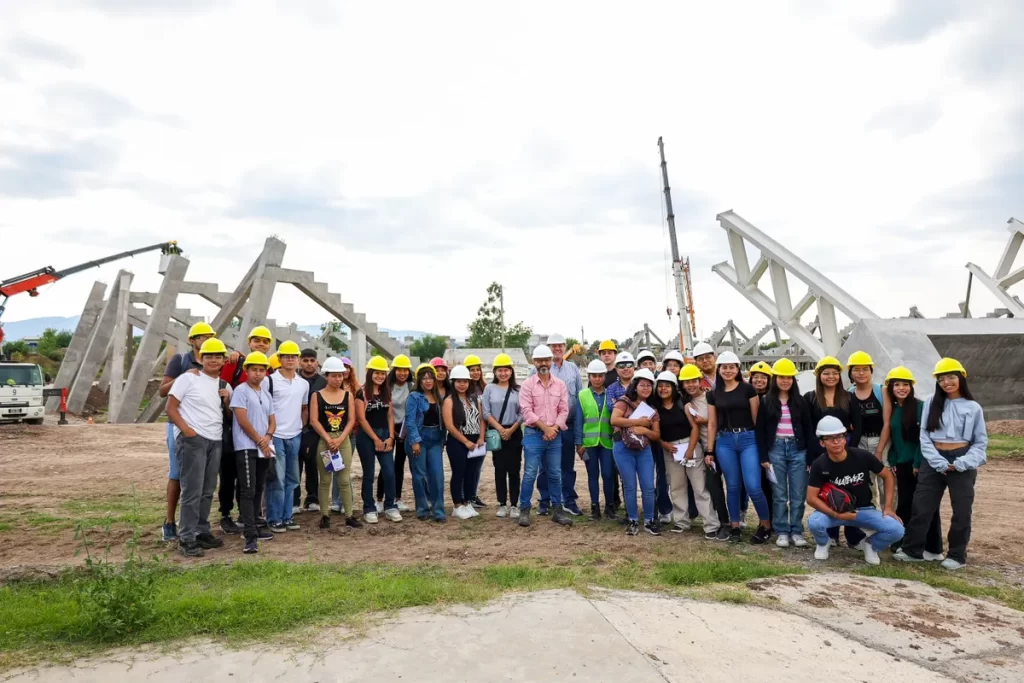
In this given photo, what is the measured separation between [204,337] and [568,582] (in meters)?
3.57

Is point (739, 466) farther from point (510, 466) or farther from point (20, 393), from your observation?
point (20, 393)

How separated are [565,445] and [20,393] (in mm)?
15662

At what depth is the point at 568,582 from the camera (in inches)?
179

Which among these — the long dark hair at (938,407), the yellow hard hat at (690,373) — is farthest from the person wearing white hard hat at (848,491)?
the yellow hard hat at (690,373)

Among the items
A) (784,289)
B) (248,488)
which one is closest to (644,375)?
(248,488)

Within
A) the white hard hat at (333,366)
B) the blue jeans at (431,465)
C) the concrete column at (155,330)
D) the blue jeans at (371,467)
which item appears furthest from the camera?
the concrete column at (155,330)

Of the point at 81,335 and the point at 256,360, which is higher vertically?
the point at 81,335

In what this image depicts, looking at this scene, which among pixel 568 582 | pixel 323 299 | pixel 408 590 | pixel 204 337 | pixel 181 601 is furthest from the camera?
pixel 323 299

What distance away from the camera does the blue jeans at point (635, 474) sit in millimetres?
6102

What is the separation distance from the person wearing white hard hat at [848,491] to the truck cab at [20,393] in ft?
58.9

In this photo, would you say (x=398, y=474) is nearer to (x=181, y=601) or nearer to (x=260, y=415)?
(x=260, y=415)

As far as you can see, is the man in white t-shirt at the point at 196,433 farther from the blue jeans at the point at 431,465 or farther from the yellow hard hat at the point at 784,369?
the yellow hard hat at the point at 784,369

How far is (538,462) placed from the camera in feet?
21.5

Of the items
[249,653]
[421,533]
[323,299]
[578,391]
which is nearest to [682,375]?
[578,391]
